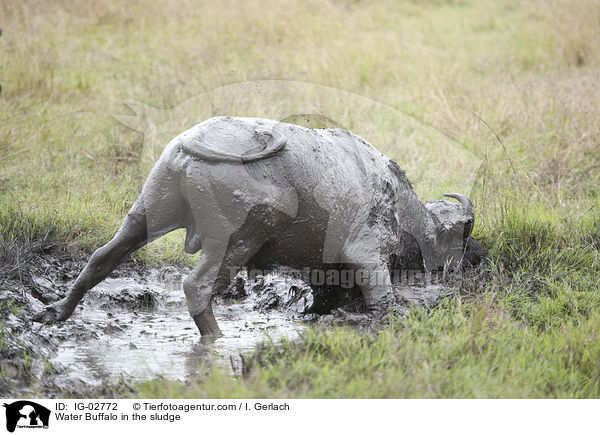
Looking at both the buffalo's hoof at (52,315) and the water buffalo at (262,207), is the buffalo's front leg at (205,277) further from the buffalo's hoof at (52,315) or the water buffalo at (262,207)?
the buffalo's hoof at (52,315)

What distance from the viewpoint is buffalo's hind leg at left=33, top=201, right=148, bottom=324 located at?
383 cm

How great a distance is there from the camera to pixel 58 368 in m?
3.48

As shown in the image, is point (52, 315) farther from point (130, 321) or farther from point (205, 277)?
point (205, 277)

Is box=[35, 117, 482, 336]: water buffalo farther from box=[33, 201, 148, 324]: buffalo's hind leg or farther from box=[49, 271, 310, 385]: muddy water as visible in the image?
box=[49, 271, 310, 385]: muddy water

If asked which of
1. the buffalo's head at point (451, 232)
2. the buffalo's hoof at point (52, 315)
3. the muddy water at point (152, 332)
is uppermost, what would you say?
the buffalo's head at point (451, 232)

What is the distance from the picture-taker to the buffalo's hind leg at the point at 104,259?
151 inches

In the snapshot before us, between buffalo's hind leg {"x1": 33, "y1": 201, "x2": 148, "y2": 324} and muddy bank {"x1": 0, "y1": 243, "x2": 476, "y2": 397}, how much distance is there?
10 cm

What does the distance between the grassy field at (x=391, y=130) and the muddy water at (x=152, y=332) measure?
0.41m

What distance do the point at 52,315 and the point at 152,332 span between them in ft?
2.09

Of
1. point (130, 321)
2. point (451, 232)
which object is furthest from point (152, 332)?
point (451, 232)

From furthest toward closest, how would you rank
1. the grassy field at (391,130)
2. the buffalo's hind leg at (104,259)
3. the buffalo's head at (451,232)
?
the buffalo's head at (451,232)
the buffalo's hind leg at (104,259)
the grassy field at (391,130)

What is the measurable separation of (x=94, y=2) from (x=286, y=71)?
13.3ft
